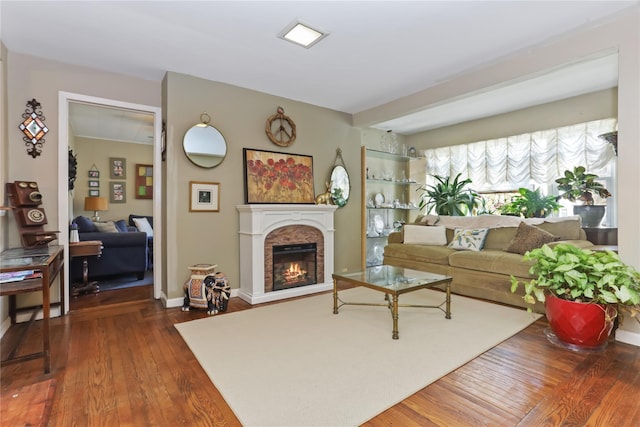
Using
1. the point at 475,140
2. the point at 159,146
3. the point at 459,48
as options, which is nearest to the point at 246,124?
the point at 159,146

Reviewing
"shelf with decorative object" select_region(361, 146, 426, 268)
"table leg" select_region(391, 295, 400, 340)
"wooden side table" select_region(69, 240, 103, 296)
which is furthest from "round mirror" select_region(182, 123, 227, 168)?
"table leg" select_region(391, 295, 400, 340)

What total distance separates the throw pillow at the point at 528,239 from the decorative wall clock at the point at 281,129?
2.95m

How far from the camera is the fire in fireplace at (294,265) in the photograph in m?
3.87

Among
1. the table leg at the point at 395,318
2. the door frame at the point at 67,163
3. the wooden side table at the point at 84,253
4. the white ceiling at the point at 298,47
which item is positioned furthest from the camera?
the wooden side table at the point at 84,253

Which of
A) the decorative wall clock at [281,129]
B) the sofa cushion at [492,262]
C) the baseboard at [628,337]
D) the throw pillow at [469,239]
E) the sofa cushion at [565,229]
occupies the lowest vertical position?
the baseboard at [628,337]

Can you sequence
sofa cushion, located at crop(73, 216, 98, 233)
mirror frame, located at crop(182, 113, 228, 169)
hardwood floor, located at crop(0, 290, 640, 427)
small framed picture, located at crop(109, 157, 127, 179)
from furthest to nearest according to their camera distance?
1. small framed picture, located at crop(109, 157, 127, 179)
2. sofa cushion, located at crop(73, 216, 98, 233)
3. mirror frame, located at crop(182, 113, 228, 169)
4. hardwood floor, located at crop(0, 290, 640, 427)

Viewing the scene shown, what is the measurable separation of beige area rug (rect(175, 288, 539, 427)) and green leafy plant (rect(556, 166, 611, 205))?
1.91 meters

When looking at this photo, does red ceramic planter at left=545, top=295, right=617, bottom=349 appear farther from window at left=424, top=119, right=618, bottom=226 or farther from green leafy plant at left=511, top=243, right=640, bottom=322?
window at left=424, top=119, right=618, bottom=226

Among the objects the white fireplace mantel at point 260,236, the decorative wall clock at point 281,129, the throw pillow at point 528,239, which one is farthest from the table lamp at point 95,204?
the throw pillow at point 528,239

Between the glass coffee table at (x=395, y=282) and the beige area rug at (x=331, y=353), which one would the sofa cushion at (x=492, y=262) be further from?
the glass coffee table at (x=395, y=282)

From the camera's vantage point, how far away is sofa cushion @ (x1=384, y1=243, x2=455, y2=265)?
4082 millimetres

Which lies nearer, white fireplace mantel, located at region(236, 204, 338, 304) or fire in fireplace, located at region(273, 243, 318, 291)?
white fireplace mantel, located at region(236, 204, 338, 304)

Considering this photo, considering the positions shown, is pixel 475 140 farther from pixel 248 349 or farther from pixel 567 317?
pixel 248 349

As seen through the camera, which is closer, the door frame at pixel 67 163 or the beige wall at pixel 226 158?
the door frame at pixel 67 163
